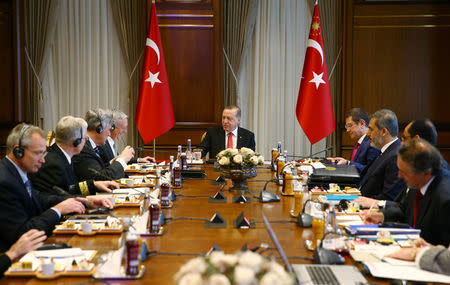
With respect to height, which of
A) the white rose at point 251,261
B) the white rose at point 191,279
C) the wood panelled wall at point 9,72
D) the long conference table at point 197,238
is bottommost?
the long conference table at point 197,238

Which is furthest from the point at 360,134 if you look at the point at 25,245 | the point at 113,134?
the point at 25,245

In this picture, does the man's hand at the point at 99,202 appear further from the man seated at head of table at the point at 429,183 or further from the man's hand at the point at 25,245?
the man seated at head of table at the point at 429,183

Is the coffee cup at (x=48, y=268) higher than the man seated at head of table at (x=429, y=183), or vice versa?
the man seated at head of table at (x=429, y=183)

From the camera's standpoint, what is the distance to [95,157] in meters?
4.64

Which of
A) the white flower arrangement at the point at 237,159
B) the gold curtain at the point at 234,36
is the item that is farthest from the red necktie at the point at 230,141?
the white flower arrangement at the point at 237,159

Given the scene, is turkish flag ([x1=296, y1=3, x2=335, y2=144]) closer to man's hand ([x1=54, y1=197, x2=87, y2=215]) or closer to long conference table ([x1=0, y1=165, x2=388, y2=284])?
long conference table ([x1=0, y1=165, x2=388, y2=284])

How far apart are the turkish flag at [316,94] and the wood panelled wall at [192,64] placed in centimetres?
127

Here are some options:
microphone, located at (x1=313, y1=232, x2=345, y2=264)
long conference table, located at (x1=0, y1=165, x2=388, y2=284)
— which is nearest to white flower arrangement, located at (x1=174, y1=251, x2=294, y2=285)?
long conference table, located at (x1=0, y1=165, x2=388, y2=284)

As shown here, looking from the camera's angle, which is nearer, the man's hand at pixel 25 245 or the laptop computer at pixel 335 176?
the man's hand at pixel 25 245

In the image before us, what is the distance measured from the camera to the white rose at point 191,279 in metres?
1.39

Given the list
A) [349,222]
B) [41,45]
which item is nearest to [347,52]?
[41,45]

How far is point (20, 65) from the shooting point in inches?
298

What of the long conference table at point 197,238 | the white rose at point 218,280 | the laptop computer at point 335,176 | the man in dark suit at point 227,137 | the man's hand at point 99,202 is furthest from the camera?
the man in dark suit at point 227,137

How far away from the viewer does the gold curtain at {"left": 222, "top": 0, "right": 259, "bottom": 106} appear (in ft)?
24.4
